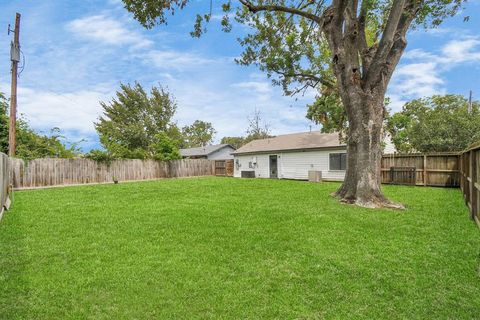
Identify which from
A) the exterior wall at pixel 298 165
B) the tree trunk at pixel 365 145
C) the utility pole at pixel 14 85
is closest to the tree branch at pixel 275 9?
the tree trunk at pixel 365 145

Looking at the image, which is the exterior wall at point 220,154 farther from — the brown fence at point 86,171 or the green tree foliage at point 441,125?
the green tree foliage at point 441,125

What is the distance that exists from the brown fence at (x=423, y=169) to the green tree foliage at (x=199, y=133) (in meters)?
43.8

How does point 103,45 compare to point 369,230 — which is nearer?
point 369,230

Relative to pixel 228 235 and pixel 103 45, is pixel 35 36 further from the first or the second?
pixel 228 235

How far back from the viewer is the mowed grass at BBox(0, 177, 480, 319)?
2922mm

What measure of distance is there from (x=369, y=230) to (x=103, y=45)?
14574 millimetres

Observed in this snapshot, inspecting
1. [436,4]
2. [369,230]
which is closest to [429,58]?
[436,4]

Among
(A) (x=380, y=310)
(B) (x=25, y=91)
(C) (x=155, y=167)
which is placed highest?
(B) (x=25, y=91)

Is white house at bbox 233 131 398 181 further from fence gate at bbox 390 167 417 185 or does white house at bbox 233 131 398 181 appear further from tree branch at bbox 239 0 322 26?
tree branch at bbox 239 0 322 26

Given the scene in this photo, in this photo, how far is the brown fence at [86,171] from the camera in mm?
15219

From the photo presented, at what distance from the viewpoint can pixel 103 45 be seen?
1445cm

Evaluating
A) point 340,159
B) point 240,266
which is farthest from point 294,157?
point 240,266

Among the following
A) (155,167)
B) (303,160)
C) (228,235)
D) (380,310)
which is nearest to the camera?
(380,310)

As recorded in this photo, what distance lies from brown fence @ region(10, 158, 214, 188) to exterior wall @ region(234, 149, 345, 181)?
5.96m
